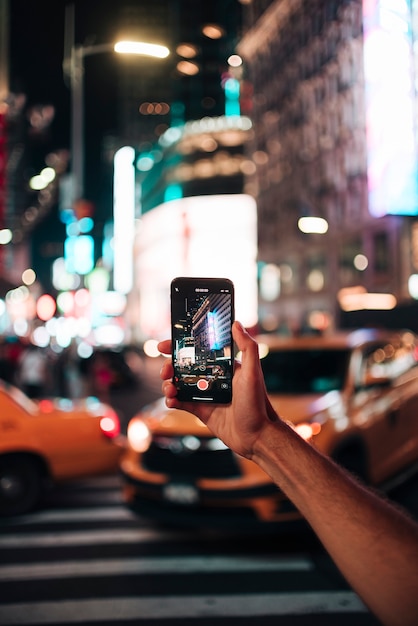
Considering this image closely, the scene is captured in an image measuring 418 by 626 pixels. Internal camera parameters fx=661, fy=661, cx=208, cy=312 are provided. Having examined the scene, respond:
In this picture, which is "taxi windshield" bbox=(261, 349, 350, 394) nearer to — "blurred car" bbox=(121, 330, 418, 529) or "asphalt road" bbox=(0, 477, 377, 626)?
"blurred car" bbox=(121, 330, 418, 529)

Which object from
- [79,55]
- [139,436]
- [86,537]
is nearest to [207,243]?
[79,55]

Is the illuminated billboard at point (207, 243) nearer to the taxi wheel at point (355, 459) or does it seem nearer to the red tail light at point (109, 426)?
the red tail light at point (109, 426)

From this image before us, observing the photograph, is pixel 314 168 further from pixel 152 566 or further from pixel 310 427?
pixel 152 566

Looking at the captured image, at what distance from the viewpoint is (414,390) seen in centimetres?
772

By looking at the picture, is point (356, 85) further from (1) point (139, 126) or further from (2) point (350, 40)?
(1) point (139, 126)

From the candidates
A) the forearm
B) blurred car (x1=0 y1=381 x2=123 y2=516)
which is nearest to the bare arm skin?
the forearm

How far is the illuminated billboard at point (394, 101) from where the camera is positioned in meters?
24.0

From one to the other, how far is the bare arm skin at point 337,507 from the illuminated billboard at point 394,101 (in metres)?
23.7

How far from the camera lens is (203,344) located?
7.63ft

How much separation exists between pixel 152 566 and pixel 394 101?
Answer: 2225cm

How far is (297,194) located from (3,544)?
46.5 m

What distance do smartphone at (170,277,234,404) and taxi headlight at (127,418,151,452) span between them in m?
4.13

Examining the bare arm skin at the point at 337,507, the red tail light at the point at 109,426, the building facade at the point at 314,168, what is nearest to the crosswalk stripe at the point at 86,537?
the red tail light at the point at 109,426

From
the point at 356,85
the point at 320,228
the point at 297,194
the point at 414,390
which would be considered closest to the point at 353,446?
the point at 414,390
